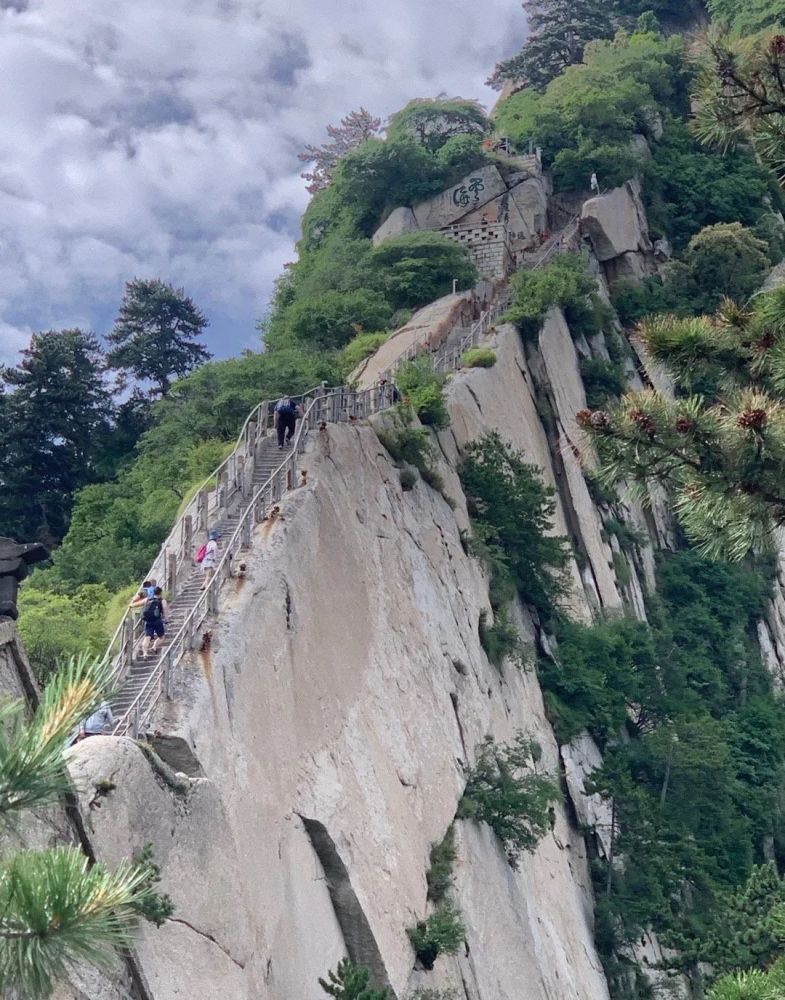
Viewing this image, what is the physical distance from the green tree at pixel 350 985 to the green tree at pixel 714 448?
6.31 meters

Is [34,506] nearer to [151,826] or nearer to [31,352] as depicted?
[31,352]

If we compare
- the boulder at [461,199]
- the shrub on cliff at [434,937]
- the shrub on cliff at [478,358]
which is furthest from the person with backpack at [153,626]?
the boulder at [461,199]

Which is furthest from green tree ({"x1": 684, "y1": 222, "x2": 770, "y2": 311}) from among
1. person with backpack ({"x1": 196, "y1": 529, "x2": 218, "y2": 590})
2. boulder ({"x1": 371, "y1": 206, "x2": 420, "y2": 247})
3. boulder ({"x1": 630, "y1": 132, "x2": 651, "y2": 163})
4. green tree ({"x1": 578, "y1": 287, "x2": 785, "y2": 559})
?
green tree ({"x1": 578, "y1": 287, "x2": 785, "y2": 559})

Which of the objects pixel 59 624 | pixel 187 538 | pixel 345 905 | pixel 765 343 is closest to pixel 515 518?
pixel 59 624

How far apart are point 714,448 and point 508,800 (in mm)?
11413

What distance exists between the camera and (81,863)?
18.8 ft

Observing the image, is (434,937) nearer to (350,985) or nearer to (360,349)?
(350,985)

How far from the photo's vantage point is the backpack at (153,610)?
44.8 feet

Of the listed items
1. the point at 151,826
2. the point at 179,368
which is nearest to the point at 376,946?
the point at 151,826

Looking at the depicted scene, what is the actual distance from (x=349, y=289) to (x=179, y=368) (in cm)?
896

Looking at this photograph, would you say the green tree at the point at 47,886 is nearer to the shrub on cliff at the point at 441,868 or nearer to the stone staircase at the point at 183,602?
the stone staircase at the point at 183,602

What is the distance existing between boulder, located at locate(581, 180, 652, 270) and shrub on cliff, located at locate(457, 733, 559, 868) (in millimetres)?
24871

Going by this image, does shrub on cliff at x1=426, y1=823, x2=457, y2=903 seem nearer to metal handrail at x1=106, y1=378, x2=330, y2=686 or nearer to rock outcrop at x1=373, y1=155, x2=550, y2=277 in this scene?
metal handrail at x1=106, y1=378, x2=330, y2=686

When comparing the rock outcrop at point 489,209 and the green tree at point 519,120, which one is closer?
the rock outcrop at point 489,209
